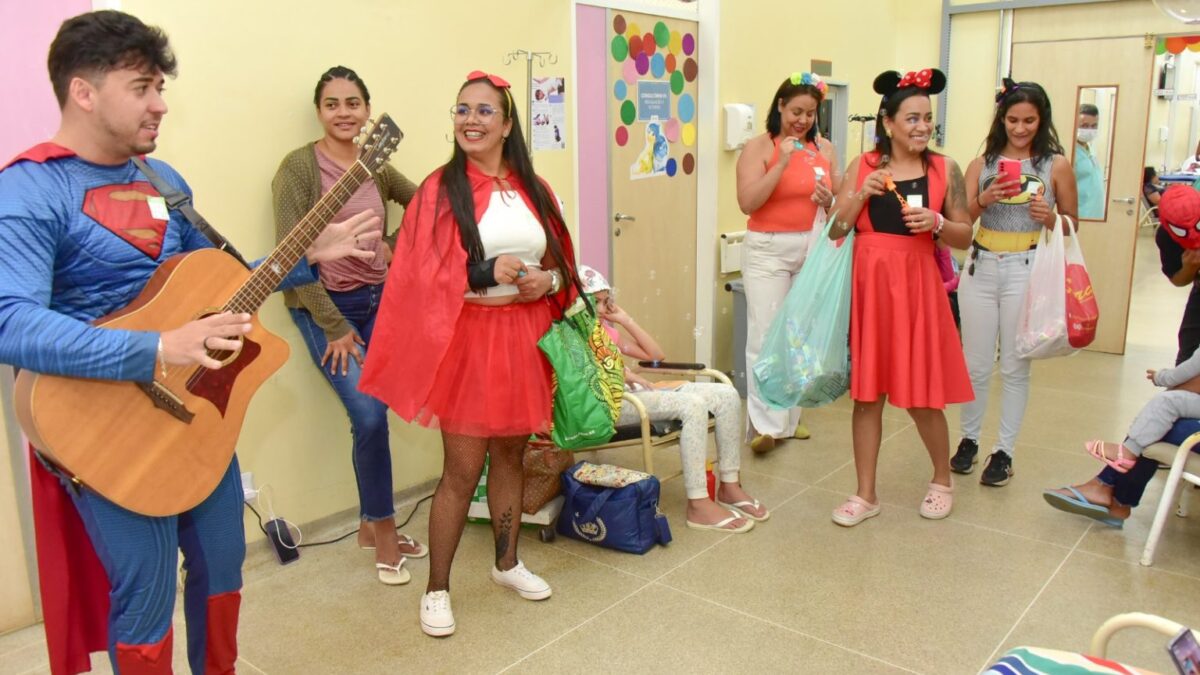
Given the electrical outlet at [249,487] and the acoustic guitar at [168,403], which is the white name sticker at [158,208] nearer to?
the acoustic guitar at [168,403]

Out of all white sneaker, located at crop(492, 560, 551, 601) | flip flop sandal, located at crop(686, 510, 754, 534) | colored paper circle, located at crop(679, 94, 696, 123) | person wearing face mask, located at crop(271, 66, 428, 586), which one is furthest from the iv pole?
white sneaker, located at crop(492, 560, 551, 601)

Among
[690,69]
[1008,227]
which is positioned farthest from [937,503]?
[690,69]

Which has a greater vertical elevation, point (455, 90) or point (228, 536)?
point (455, 90)

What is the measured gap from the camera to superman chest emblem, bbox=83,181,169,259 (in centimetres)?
168

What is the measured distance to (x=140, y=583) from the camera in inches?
68.8

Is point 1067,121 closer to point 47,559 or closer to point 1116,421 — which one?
point 1116,421

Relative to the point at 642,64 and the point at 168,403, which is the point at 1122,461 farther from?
the point at 168,403

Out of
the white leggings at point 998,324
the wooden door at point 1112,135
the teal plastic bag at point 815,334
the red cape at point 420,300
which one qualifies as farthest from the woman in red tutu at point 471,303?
the wooden door at point 1112,135

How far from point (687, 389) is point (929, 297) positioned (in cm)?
91

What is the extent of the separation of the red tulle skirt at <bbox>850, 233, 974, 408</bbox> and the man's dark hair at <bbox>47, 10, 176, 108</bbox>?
2.35 m

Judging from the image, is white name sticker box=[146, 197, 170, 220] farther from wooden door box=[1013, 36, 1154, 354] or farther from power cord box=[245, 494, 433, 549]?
wooden door box=[1013, 36, 1154, 354]

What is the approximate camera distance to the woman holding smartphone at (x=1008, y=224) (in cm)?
342

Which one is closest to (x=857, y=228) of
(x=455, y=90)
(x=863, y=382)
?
(x=863, y=382)

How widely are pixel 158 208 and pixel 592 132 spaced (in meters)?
2.71
